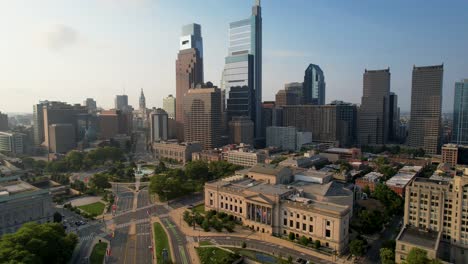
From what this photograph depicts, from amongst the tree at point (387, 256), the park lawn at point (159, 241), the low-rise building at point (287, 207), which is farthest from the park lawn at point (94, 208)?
the tree at point (387, 256)

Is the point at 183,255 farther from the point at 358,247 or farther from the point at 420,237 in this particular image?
the point at 420,237

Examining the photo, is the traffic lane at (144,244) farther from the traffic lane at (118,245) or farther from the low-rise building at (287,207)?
the low-rise building at (287,207)

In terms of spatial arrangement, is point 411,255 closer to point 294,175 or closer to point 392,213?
point 392,213

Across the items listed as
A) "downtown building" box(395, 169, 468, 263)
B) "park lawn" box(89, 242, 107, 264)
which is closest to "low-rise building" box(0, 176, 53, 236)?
"park lawn" box(89, 242, 107, 264)

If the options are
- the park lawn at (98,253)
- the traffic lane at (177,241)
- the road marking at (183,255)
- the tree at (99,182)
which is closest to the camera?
the road marking at (183,255)

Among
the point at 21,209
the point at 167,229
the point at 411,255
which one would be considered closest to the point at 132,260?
the point at 167,229

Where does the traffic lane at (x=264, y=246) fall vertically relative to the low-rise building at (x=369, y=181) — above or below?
below

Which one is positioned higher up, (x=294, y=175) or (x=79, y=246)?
(x=294, y=175)
